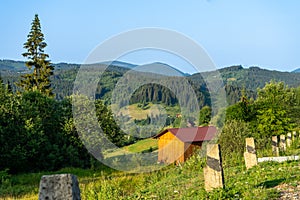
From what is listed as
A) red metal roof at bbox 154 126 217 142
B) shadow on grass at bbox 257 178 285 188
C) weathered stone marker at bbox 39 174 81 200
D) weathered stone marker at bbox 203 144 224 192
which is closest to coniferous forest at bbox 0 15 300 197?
red metal roof at bbox 154 126 217 142

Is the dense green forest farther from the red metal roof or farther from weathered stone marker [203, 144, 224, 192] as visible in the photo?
weathered stone marker [203, 144, 224, 192]

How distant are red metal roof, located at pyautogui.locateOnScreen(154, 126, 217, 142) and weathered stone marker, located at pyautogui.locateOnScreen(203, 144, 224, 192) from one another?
69.6ft

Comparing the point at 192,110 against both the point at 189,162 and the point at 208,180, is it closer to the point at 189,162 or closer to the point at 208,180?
the point at 189,162

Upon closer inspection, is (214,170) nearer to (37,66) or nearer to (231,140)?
(231,140)

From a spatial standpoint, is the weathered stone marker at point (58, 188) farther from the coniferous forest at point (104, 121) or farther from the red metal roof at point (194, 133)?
the red metal roof at point (194, 133)

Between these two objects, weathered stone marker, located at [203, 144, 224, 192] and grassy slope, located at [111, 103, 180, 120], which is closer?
weathered stone marker, located at [203, 144, 224, 192]

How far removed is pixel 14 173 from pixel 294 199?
32.5 metres

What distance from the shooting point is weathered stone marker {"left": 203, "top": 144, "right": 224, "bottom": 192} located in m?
7.92

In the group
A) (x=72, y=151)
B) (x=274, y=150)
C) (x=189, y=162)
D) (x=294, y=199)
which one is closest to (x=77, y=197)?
(x=294, y=199)

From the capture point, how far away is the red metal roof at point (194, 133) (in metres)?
30.9

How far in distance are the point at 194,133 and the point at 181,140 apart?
2972 mm

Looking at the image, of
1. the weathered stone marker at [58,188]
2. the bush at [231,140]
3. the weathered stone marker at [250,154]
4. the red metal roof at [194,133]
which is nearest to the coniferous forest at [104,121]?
the bush at [231,140]

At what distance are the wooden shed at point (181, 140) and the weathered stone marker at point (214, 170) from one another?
2100cm

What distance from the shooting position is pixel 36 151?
119ft
